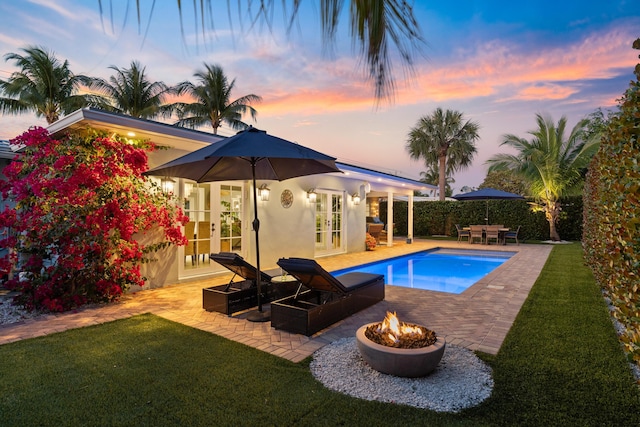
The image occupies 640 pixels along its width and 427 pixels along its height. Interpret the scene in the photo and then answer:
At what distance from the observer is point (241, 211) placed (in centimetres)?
936

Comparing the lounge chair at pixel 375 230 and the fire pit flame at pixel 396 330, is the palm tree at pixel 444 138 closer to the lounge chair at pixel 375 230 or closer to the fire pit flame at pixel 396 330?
the lounge chair at pixel 375 230

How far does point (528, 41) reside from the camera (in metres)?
1.74

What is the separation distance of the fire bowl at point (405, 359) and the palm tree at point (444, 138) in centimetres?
2300

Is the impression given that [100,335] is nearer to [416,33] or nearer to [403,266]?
[416,33]

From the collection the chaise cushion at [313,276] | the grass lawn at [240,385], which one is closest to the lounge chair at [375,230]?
the chaise cushion at [313,276]

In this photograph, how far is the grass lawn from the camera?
2691 millimetres

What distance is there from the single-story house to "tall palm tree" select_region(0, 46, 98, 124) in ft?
64.6

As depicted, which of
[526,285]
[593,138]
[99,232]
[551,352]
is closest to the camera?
[551,352]

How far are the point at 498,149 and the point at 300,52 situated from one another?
20.8 m

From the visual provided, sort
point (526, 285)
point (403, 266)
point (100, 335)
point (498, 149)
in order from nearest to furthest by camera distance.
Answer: point (100, 335) → point (526, 285) → point (403, 266) → point (498, 149)

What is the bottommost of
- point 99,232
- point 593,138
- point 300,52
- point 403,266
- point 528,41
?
point 403,266

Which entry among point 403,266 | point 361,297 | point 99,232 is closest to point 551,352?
point 361,297

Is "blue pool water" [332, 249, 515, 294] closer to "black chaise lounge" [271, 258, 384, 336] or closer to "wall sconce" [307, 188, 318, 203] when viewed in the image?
"wall sconce" [307, 188, 318, 203]

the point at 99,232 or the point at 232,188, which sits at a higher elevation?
the point at 232,188
